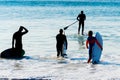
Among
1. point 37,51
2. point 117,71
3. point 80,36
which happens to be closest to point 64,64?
point 117,71

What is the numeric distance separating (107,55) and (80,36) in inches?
351

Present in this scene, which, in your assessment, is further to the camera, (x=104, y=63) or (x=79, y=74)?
(x=104, y=63)

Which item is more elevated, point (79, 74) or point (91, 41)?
point (91, 41)

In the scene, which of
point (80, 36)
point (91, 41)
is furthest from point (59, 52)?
point (80, 36)

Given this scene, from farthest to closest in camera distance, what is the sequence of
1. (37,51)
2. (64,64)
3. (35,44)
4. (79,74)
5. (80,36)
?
(80,36) → (35,44) → (37,51) → (64,64) → (79,74)

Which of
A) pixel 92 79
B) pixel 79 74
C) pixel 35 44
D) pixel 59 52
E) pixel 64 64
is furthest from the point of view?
pixel 35 44

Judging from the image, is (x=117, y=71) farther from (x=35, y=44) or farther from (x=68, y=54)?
(x=35, y=44)

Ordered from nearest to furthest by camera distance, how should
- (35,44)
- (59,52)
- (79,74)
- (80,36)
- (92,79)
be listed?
(92,79)
(79,74)
(59,52)
(35,44)
(80,36)

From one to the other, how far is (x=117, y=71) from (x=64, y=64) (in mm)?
2562

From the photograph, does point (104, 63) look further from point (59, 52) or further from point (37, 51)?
point (37, 51)

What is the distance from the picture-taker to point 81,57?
19828 mm

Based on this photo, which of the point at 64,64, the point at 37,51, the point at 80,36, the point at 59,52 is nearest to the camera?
the point at 64,64

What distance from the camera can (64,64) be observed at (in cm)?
1775

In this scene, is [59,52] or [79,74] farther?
[59,52]
